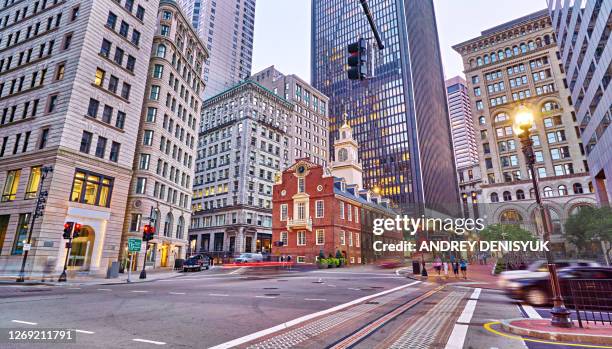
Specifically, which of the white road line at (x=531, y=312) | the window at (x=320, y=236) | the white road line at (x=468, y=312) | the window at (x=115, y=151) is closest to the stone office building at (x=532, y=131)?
the window at (x=320, y=236)

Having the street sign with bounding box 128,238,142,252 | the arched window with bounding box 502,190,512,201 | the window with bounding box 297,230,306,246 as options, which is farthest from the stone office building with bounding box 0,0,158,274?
the arched window with bounding box 502,190,512,201

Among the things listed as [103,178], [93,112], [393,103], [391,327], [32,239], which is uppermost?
[393,103]

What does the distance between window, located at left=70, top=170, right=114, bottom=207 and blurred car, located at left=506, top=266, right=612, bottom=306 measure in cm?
3181

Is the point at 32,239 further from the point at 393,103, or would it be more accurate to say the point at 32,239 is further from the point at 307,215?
the point at 393,103

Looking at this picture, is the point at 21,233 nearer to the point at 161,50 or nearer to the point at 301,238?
the point at 161,50

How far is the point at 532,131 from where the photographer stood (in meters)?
72.7

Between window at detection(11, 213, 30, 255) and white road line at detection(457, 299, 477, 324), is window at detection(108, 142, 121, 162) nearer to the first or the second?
window at detection(11, 213, 30, 255)

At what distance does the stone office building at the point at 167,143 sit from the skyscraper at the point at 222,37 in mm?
68778

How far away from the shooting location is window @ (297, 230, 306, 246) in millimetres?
44322

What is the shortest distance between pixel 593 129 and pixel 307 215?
4138 cm

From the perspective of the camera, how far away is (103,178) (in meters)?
29.1

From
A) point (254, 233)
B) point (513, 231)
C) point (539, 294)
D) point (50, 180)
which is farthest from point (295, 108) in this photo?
point (539, 294)

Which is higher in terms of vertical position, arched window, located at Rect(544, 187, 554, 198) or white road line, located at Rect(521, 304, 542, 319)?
arched window, located at Rect(544, 187, 554, 198)

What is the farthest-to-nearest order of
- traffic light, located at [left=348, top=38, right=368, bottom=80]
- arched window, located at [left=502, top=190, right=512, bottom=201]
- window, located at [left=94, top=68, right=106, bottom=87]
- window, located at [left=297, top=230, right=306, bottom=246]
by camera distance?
arched window, located at [left=502, top=190, right=512, bottom=201]
window, located at [left=297, top=230, right=306, bottom=246]
window, located at [left=94, top=68, right=106, bottom=87]
traffic light, located at [left=348, top=38, right=368, bottom=80]
